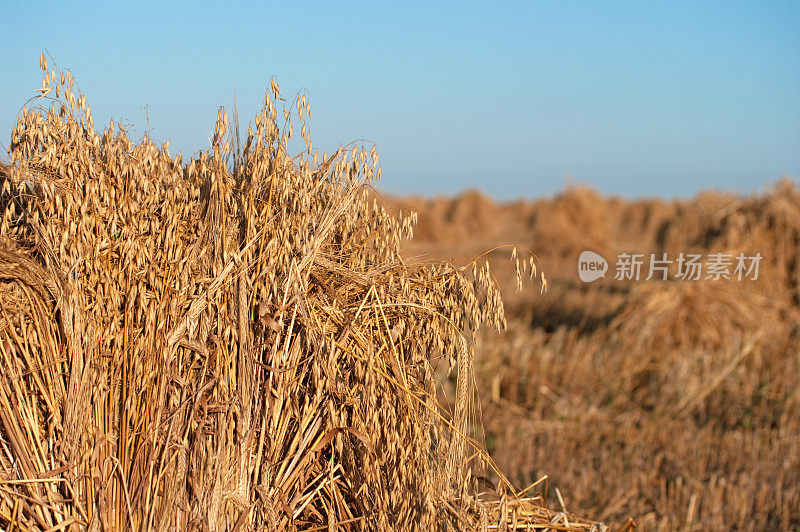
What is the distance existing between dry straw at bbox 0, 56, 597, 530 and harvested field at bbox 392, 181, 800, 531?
412 millimetres

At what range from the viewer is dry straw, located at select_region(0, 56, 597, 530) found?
1.91 m

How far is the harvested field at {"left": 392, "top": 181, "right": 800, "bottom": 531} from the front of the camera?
14.1 feet

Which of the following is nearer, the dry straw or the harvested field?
the dry straw

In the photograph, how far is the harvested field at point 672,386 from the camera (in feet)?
14.1

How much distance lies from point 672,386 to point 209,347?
5017mm

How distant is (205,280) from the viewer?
1948mm

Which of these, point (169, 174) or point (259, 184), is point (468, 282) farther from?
point (169, 174)

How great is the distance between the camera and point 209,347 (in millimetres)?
2004

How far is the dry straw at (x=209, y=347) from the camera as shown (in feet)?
6.27

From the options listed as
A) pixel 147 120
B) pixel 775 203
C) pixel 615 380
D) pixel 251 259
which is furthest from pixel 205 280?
pixel 775 203

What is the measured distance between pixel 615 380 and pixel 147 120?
5.13 metres

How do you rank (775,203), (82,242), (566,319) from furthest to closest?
(566,319)
(775,203)
(82,242)

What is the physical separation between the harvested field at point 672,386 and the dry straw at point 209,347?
0.41 meters

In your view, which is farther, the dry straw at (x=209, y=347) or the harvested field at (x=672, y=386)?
the harvested field at (x=672, y=386)
